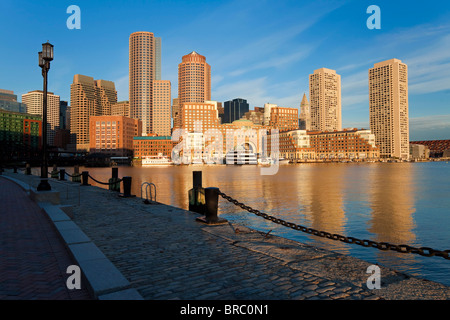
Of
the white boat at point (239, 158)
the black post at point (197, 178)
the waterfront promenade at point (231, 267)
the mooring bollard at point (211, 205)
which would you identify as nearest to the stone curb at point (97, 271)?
the waterfront promenade at point (231, 267)

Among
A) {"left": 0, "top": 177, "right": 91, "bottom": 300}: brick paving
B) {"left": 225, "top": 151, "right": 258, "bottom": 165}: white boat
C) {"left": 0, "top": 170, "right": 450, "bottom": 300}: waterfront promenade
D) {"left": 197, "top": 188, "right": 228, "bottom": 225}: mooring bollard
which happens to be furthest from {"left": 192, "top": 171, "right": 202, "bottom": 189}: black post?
{"left": 225, "top": 151, "right": 258, "bottom": 165}: white boat

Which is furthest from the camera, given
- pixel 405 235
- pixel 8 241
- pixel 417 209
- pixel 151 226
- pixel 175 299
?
pixel 417 209

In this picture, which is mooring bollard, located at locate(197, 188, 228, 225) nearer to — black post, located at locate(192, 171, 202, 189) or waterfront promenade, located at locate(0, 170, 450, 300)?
waterfront promenade, located at locate(0, 170, 450, 300)

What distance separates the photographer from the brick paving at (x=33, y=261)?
4938 millimetres

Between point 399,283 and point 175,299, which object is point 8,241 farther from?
point 399,283

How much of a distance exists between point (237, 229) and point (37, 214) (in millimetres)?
8071

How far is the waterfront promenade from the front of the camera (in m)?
4.90

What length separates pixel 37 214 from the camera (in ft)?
39.4

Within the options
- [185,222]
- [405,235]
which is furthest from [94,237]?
[405,235]

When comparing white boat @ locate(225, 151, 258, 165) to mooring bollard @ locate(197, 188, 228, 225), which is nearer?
mooring bollard @ locate(197, 188, 228, 225)

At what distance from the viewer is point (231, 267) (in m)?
6.20

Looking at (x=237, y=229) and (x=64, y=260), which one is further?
(x=237, y=229)

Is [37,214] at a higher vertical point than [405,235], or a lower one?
higher

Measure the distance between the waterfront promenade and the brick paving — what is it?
125 mm
